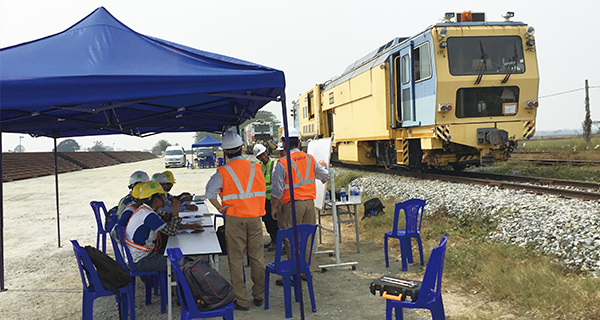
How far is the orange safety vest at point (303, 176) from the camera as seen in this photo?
18.2 ft

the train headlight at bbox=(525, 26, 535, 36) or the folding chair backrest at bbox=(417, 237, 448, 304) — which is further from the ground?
the train headlight at bbox=(525, 26, 535, 36)

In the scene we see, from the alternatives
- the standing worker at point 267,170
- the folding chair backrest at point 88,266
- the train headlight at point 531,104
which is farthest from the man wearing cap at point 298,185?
the train headlight at point 531,104

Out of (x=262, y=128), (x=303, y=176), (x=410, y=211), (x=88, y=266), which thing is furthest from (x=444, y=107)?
(x=262, y=128)

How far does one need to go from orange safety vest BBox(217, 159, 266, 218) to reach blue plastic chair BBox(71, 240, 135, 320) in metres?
1.27

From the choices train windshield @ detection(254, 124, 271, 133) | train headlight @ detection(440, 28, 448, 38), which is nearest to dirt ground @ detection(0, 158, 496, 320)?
train headlight @ detection(440, 28, 448, 38)

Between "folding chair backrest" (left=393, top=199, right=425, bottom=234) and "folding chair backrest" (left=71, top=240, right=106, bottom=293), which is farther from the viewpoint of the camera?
"folding chair backrest" (left=393, top=199, right=425, bottom=234)

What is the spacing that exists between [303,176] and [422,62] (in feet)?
18.6

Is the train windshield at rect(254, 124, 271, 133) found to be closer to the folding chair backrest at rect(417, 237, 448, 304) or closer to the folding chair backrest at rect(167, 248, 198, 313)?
the folding chair backrest at rect(167, 248, 198, 313)

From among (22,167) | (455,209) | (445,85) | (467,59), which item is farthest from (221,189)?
(22,167)

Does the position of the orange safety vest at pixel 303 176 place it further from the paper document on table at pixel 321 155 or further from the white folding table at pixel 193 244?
the white folding table at pixel 193 244

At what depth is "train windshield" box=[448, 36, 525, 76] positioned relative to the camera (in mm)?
9562

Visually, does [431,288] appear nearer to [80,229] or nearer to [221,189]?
[221,189]

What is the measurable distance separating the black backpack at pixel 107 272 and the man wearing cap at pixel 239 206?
110 cm

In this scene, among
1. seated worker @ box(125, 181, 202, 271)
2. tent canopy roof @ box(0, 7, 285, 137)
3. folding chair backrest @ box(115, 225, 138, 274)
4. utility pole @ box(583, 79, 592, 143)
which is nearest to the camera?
tent canopy roof @ box(0, 7, 285, 137)
